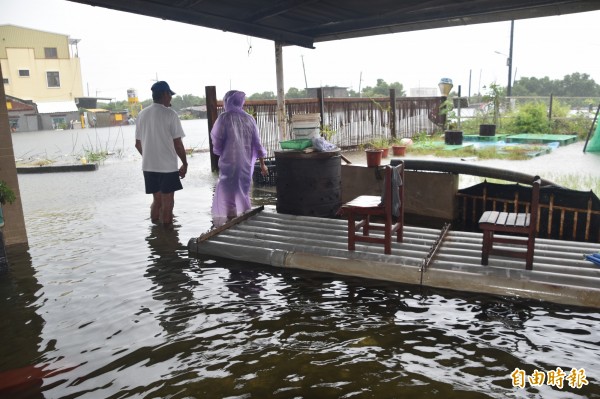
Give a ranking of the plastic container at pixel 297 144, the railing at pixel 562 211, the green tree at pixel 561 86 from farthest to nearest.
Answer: the green tree at pixel 561 86 → the plastic container at pixel 297 144 → the railing at pixel 562 211

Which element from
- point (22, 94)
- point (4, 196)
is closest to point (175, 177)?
point (4, 196)

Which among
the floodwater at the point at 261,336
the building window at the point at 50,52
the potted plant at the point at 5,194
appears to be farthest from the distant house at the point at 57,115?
the floodwater at the point at 261,336

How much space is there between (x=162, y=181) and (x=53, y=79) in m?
61.6

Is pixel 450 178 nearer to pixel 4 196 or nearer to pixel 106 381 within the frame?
pixel 106 381

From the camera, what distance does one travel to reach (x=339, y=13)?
815 cm

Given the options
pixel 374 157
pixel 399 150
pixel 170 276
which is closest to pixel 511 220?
pixel 170 276

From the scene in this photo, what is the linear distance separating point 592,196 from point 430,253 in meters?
2.86

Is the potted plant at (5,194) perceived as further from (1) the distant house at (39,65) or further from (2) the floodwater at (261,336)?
(1) the distant house at (39,65)

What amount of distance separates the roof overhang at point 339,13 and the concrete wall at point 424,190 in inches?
111

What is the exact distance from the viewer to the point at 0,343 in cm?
389

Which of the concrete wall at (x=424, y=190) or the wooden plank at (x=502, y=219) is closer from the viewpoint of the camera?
the wooden plank at (x=502, y=219)

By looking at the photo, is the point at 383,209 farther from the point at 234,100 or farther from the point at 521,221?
the point at 234,100

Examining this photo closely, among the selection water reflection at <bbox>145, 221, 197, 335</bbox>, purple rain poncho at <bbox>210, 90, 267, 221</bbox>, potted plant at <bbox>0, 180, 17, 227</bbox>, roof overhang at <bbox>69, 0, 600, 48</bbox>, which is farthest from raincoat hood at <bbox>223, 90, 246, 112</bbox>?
potted plant at <bbox>0, 180, 17, 227</bbox>

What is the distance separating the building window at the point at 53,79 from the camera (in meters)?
57.2
